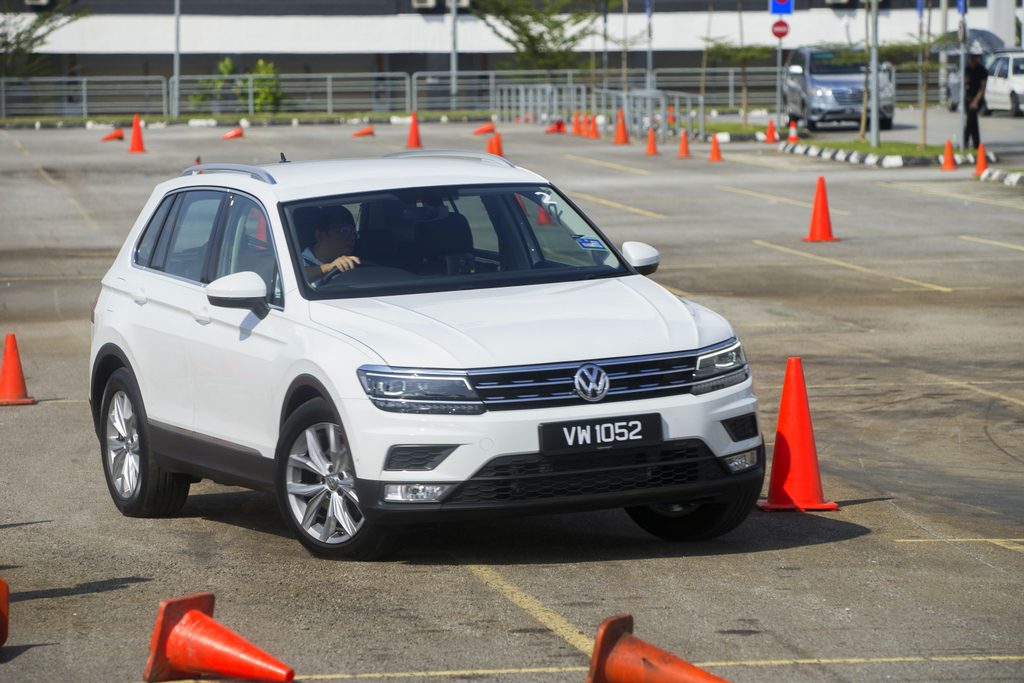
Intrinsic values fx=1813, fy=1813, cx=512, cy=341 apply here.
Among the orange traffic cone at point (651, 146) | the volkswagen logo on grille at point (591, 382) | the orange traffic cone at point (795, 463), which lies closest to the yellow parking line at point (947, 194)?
the orange traffic cone at point (651, 146)

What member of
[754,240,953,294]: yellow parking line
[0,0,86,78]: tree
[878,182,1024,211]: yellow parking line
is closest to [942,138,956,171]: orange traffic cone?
[878,182,1024,211]: yellow parking line

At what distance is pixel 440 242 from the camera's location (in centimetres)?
820

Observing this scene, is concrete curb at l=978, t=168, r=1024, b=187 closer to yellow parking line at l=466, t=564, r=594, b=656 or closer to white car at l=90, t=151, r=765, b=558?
white car at l=90, t=151, r=765, b=558

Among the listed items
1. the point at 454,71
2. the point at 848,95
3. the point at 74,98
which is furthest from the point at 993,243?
the point at 74,98

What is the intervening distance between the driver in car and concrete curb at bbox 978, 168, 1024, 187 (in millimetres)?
23768

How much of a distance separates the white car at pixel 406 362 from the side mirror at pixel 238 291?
1cm

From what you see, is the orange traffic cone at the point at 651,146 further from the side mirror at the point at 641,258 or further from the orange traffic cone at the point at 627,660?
the orange traffic cone at the point at 627,660

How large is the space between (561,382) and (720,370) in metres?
0.78

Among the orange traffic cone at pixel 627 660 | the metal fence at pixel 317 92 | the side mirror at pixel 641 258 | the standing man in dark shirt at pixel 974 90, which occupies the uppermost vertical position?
the metal fence at pixel 317 92

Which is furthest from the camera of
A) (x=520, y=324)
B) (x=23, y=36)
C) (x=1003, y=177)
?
(x=23, y=36)

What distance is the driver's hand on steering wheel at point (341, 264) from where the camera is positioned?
26.1 feet

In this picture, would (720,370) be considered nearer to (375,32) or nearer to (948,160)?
(948,160)

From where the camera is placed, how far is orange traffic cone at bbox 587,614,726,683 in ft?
16.5

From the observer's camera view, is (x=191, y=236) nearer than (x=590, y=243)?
No
